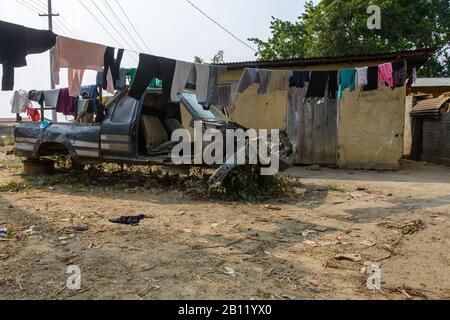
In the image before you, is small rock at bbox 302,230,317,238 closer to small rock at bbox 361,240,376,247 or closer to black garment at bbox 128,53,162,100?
small rock at bbox 361,240,376,247

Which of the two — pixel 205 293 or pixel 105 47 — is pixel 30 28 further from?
pixel 205 293

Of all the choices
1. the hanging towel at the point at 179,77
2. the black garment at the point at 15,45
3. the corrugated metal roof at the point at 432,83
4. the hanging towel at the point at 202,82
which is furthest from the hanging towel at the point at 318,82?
the corrugated metal roof at the point at 432,83

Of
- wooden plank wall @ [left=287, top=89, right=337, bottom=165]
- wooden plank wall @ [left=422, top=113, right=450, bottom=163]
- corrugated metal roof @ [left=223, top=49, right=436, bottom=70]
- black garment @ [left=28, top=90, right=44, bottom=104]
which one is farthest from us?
wooden plank wall @ [left=422, top=113, right=450, bottom=163]

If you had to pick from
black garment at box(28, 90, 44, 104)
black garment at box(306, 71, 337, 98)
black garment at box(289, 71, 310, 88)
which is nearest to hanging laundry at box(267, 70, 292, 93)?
black garment at box(289, 71, 310, 88)

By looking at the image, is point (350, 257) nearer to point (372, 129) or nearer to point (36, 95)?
point (372, 129)

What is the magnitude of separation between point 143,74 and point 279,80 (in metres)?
3.25

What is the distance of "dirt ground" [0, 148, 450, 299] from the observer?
307 cm

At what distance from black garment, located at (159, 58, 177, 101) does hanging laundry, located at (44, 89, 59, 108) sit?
4.39 m

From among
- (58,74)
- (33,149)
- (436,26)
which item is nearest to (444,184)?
(58,74)

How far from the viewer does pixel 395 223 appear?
5.06 m

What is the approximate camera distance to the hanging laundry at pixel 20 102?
10.7 metres

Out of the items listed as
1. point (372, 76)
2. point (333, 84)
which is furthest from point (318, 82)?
point (372, 76)

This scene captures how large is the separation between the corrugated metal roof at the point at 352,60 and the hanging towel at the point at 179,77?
191 inches

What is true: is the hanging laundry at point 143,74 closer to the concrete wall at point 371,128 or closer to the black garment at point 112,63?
the black garment at point 112,63
